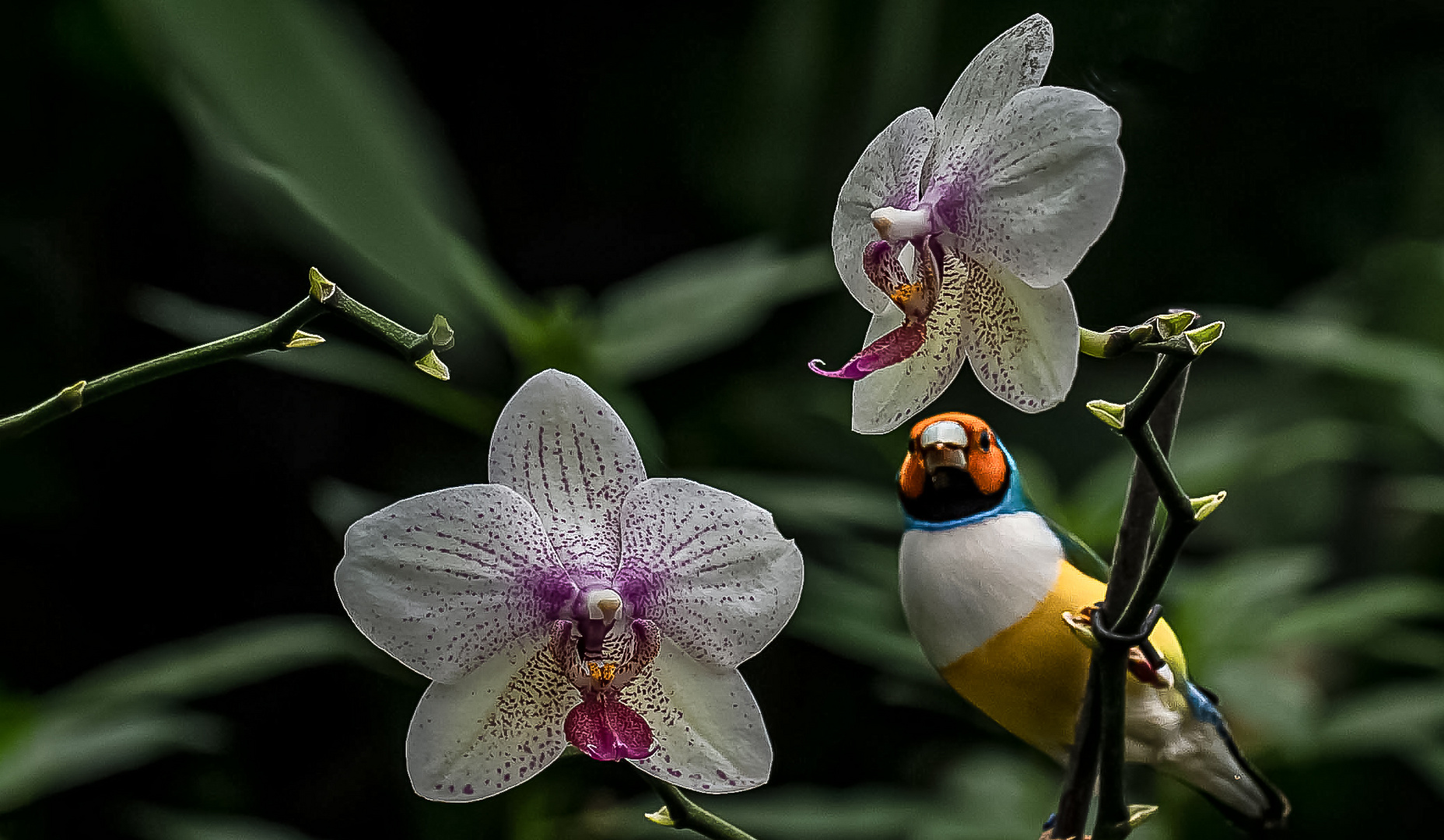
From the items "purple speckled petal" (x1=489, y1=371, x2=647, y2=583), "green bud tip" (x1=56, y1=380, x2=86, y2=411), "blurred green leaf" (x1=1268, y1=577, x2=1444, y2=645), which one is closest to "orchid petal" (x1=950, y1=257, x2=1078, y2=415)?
"purple speckled petal" (x1=489, y1=371, x2=647, y2=583)

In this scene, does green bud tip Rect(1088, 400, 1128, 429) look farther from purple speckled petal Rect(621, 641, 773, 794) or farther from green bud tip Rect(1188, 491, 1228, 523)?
purple speckled petal Rect(621, 641, 773, 794)

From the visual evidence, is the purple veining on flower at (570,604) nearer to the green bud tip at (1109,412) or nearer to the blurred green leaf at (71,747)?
the green bud tip at (1109,412)

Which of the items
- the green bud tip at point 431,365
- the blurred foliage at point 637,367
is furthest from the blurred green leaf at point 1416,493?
the green bud tip at point 431,365

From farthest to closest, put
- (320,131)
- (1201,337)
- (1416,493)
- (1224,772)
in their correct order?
(1416,493) → (320,131) → (1224,772) → (1201,337)

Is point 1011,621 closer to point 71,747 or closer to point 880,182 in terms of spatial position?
point 880,182

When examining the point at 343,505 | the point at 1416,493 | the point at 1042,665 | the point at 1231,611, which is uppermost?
the point at 1042,665

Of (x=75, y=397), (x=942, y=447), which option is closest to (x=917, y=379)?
(x=942, y=447)

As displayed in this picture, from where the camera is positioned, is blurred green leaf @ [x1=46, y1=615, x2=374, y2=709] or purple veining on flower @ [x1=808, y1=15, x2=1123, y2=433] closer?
purple veining on flower @ [x1=808, y1=15, x2=1123, y2=433]
